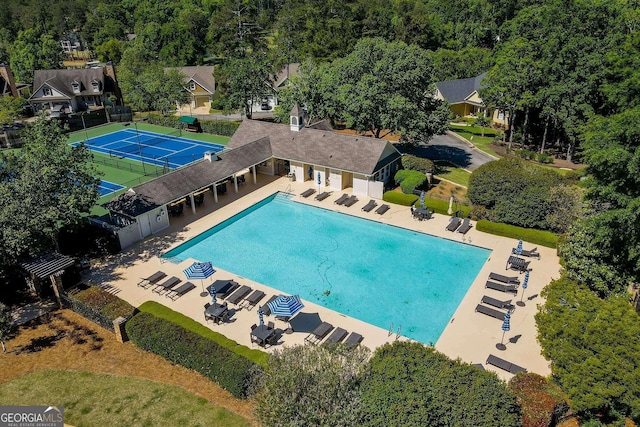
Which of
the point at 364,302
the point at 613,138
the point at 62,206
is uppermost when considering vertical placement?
the point at 613,138

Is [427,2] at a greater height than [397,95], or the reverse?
[427,2]

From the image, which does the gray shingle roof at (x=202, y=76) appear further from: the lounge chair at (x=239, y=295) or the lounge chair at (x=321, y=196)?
the lounge chair at (x=239, y=295)

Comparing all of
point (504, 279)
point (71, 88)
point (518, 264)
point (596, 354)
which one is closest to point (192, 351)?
point (596, 354)

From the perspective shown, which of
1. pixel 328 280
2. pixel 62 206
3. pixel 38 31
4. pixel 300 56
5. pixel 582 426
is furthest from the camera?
pixel 38 31

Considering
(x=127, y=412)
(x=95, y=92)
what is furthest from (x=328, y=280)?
(x=95, y=92)

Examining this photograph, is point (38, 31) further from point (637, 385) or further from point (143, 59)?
point (637, 385)

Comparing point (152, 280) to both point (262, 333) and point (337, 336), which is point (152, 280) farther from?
point (337, 336)

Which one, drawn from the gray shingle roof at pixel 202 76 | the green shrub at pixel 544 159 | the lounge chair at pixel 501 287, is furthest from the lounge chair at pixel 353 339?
the gray shingle roof at pixel 202 76
